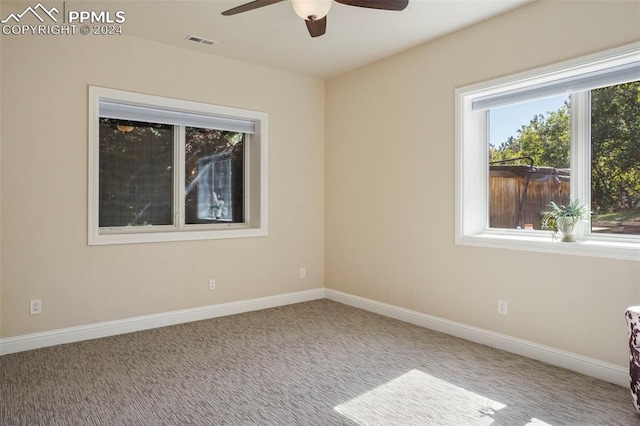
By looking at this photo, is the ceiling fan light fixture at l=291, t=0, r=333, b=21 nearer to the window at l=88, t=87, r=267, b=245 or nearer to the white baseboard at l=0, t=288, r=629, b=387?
the window at l=88, t=87, r=267, b=245

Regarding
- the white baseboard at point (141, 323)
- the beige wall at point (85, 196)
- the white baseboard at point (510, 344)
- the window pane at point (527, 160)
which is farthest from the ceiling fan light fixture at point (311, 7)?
the white baseboard at point (141, 323)

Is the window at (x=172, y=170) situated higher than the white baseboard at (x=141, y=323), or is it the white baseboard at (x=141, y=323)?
the window at (x=172, y=170)

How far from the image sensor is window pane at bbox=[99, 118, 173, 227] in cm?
387

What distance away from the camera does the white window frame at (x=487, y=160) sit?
283 cm

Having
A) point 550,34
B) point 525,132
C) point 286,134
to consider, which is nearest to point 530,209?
point 525,132

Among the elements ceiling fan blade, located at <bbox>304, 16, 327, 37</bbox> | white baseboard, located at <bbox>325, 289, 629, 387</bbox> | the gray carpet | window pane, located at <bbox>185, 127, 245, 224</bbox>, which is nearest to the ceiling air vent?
window pane, located at <bbox>185, 127, 245, 224</bbox>

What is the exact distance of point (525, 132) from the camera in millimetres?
3492

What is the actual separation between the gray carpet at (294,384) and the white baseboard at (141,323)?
0.32 feet

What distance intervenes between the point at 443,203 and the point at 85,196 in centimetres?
309

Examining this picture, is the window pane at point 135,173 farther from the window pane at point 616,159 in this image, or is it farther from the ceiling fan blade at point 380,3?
the window pane at point 616,159

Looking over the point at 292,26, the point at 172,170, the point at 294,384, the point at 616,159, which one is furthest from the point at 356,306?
the point at 292,26

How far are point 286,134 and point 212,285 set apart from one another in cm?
186
